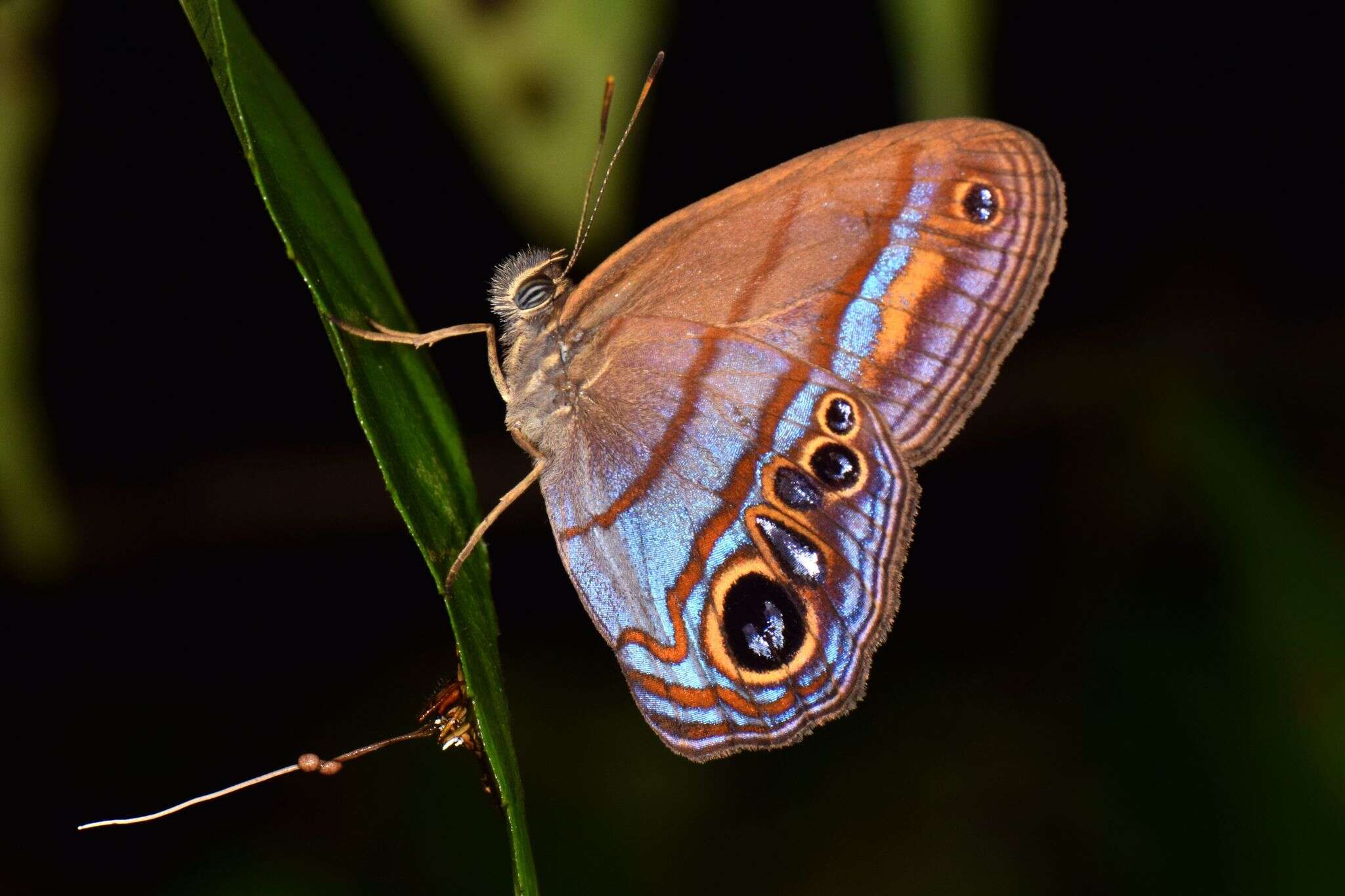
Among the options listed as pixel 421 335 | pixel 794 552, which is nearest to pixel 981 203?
pixel 794 552

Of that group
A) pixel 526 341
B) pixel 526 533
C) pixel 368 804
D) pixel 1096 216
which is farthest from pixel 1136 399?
pixel 368 804

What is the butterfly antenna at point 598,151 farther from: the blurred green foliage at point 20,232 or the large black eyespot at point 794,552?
the blurred green foliage at point 20,232

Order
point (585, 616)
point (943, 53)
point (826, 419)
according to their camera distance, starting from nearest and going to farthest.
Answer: point (943, 53), point (826, 419), point (585, 616)

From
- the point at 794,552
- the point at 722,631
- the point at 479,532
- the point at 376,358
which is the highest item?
the point at 376,358

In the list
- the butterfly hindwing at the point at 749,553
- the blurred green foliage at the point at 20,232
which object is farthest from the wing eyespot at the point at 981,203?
the blurred green foliage at the point at 20,232

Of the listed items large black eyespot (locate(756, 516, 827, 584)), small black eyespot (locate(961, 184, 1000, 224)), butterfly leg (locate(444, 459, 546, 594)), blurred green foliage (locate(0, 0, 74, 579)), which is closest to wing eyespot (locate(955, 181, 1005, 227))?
small black eyespot (locate(961, 184, 1000, 224))

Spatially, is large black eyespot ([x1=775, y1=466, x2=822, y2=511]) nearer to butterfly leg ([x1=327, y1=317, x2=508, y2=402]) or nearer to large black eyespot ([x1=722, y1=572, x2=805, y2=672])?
large black eyespot ([x1=722, y1=572, x2=805, y2=672])

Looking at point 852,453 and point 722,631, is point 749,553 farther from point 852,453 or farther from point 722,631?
point 852,453
